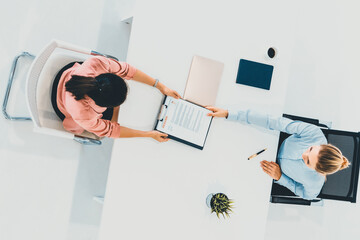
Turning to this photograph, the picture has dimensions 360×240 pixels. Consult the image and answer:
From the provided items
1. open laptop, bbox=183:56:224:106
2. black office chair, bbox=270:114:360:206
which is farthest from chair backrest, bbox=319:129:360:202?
open laptop, bbox=183:56:224:106

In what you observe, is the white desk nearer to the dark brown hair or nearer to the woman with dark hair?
the woman with dark hair

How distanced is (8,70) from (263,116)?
186 cm

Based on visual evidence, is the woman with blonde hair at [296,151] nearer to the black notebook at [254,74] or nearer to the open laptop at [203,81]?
the open laptop at [203,81]

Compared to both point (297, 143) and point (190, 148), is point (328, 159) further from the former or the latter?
point (190, 148)

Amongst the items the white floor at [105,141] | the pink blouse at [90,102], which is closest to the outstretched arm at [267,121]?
the pink blouse at [90,102]

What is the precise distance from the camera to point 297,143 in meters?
1.56

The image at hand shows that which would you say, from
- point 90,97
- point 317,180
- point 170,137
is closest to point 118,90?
point 90,97

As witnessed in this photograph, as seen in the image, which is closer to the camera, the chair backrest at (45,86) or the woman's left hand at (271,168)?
the chair backrest at (45,86)

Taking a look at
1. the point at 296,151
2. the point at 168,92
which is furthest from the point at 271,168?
the point at 168,92

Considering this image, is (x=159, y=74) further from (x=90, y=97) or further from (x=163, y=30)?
(x=90, y=97)

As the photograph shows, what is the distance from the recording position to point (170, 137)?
1.45 m

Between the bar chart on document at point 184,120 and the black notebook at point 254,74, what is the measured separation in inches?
12.0

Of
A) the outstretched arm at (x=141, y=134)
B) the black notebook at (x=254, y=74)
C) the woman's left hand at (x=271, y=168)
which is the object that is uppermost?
the black notebook at (x=254, y=74)

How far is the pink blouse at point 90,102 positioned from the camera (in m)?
1.25
